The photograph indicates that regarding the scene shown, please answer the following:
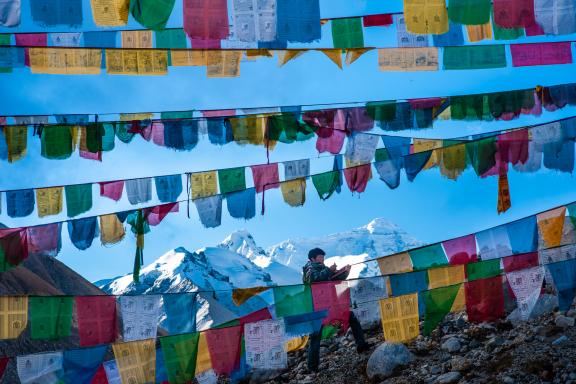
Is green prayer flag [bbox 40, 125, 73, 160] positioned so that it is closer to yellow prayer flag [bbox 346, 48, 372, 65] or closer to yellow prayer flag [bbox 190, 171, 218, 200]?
yellow prayer flag [bbox 190, 171, 218, 200]

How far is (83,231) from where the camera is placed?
14125 mm

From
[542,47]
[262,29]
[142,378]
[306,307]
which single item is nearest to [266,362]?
[306,307]

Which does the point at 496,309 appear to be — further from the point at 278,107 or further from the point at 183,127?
the point at 183,127

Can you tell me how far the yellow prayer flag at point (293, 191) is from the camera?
1466cm

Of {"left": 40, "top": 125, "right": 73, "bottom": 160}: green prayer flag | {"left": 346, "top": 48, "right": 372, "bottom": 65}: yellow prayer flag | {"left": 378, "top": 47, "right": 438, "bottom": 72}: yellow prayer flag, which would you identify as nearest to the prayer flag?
{"left": 40, "top": 125, "right": 73, "bottom": 160}: green prayer flag

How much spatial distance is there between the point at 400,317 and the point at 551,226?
3.13 metres

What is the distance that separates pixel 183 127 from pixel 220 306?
61682 millimetres

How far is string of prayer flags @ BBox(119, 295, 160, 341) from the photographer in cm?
1057

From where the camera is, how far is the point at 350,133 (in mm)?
14336

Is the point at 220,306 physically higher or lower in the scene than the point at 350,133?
lower

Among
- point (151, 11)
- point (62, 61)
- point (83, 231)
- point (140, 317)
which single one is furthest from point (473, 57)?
point (83, 231)

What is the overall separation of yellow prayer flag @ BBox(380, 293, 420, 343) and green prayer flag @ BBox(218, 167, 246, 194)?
5.64 metres

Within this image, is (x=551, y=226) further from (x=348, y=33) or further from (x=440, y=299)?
(x=348, y=33)

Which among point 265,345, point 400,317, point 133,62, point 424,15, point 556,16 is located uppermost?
point 424,15
